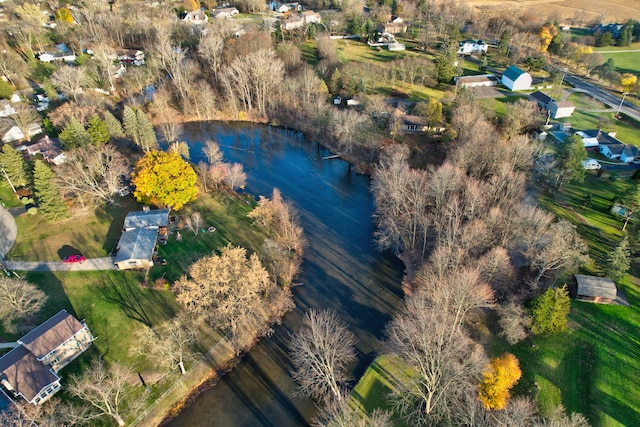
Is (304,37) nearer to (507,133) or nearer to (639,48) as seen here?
A: (507,133)

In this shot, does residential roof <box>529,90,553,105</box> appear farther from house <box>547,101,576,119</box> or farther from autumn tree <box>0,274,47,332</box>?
autumn tree <box>0,274,47,332</box>

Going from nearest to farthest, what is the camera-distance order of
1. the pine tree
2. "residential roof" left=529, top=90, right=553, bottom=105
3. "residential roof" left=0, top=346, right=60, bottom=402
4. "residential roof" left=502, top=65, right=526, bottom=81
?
"residential roof" left=0, top=346, right=60, bottom=402
the pine tree
"residential roof" left=529, top=90, right=553, bottom=105
"residential roof" left=502, top=65, right=526, bottom=81

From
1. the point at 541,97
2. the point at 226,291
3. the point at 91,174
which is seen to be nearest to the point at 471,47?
the point at 541,97

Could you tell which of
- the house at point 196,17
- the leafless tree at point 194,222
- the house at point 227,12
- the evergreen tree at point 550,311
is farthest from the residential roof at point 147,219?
the house at point 227,12

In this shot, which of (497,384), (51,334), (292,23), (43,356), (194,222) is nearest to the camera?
(497,384)

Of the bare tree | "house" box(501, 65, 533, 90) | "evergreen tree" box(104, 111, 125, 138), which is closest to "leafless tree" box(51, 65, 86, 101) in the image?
"evergreen tree" box(104, 111, 125, 138)

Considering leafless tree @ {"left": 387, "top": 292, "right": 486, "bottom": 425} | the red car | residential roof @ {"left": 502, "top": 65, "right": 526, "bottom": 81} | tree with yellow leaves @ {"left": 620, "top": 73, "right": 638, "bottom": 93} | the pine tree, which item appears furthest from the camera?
residential roof @ {"left": 502, "top": 65, "right": 526, "bottom": 81}

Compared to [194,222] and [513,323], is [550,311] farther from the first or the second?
[194,222]
